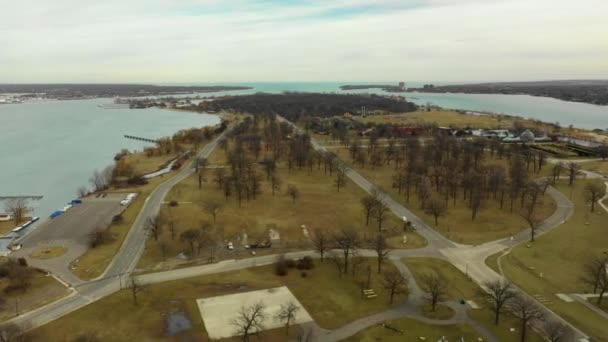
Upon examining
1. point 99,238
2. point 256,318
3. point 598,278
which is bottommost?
point 256,318

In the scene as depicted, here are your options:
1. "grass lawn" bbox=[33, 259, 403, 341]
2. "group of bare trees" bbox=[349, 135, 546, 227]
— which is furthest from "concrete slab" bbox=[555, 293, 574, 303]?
"group of bare trees" bbox=[349, 135, 546, 227]

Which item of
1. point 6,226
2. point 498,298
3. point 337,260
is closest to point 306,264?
point 337,260

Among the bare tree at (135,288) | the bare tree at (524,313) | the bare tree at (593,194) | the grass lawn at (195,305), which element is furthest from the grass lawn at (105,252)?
the bare tree at (593,194)

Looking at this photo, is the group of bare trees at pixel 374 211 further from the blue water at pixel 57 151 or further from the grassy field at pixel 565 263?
the blue water at pixel 57 151

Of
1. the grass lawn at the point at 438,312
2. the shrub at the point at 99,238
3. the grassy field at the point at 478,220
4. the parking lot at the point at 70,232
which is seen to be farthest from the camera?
the grassy field at the point at 478,220

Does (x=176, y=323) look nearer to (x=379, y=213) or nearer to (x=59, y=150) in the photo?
(x=379, y=213)

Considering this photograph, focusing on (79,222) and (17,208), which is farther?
(17,208)

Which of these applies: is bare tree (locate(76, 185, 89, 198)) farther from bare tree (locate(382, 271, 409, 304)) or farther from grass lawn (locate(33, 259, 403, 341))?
bare tree (locate(382, 271, 409, 304))
